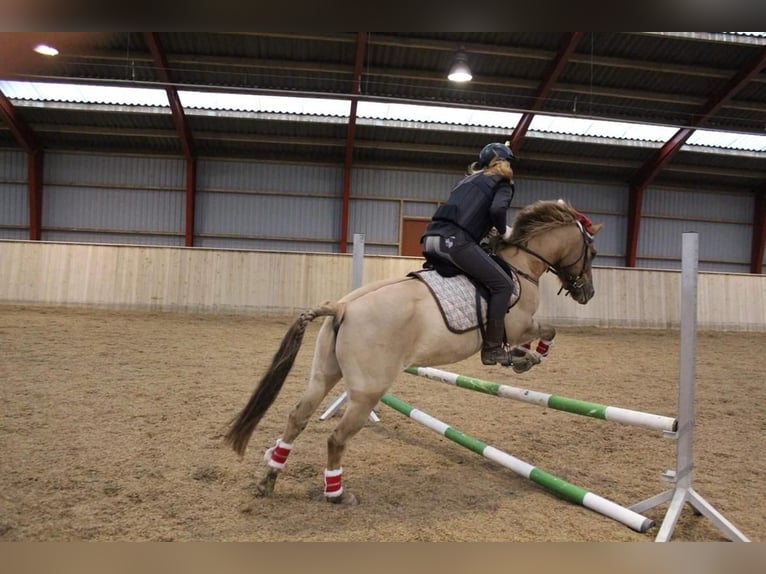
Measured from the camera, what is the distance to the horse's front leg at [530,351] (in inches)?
137

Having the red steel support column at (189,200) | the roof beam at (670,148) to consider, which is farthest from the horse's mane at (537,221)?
the red steel support column at (189,200)

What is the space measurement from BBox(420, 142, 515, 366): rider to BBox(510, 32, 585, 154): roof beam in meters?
10.4

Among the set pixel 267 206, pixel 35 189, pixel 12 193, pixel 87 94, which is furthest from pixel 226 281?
pixel 12 193

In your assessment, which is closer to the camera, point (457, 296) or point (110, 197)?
point (457, 296)

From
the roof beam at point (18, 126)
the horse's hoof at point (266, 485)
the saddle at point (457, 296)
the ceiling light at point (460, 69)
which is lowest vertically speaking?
the horse's hoof at point (266, 485)

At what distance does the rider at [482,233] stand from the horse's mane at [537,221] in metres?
0.45

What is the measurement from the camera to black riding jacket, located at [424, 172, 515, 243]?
3.37 m

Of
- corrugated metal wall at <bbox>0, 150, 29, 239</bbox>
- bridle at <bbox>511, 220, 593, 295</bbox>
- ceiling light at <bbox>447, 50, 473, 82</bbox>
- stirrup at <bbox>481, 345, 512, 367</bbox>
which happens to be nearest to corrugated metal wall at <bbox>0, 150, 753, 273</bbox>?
corrugated metal wall at <bbox>0, 150, 29, 239</bbox>

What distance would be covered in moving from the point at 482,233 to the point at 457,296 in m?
0.54

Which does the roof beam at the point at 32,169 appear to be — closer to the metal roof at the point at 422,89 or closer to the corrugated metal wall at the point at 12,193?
the metal roof at the point at 422,89

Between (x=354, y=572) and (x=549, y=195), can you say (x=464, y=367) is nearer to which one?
(x=354, y=572)

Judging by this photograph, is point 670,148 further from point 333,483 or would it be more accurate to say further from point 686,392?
point 333,483

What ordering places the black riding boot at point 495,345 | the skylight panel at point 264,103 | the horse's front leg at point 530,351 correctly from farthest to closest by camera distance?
the skylight panel at point 264,103 < the horse's front leg at point 530,351 < the black riding boot at point 495,345

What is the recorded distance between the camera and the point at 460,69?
12.9 m
